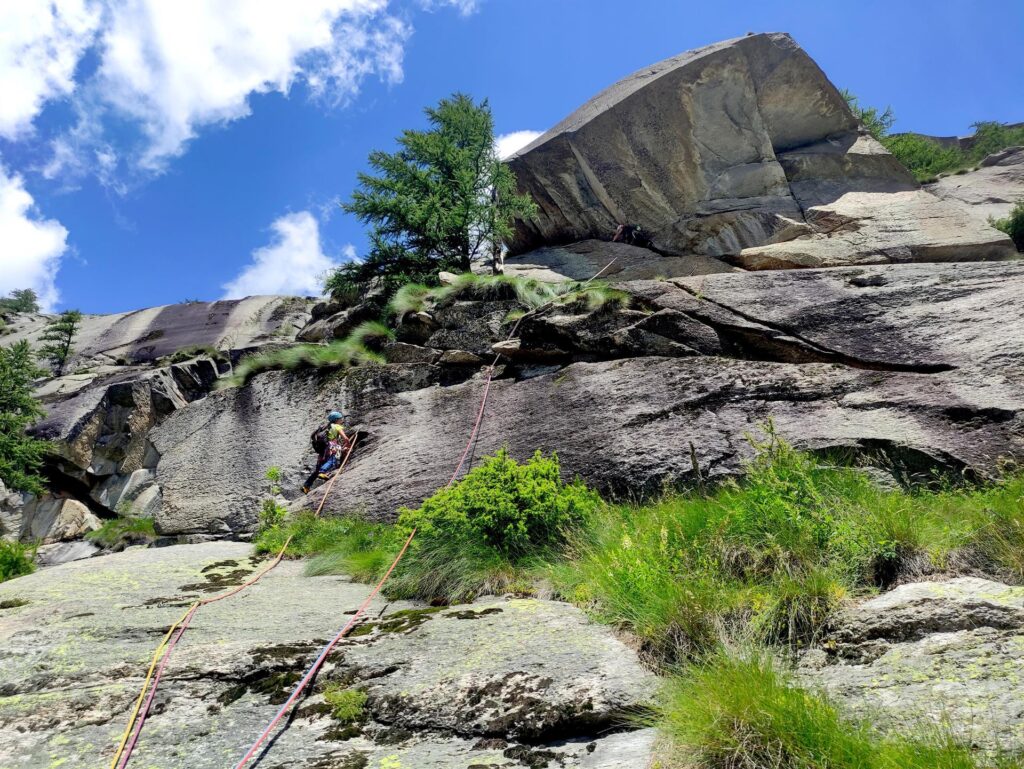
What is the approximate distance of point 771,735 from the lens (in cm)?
242

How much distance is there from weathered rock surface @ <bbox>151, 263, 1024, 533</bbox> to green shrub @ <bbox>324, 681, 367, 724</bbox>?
4.33 metres

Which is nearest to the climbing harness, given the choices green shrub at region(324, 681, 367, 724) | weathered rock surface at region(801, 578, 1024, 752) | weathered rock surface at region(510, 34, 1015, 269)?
green shrub at region(324, 681, 367, 724)

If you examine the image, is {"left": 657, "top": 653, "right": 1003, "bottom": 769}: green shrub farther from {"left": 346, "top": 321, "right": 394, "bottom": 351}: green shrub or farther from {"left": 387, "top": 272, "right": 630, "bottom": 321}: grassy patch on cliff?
{"left": 346, "top": 321, "right": 394, "bottom": 351}: green shrub

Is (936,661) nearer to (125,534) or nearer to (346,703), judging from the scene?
(346,703)

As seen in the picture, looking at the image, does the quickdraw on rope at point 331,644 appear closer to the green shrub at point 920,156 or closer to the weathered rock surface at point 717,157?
the weathered rock surface at point 717,157

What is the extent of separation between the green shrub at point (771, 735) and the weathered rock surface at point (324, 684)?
28 cm

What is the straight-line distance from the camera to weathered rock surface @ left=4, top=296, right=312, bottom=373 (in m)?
27.5

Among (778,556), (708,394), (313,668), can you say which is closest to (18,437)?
(313,668)

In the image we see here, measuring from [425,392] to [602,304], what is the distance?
3.47 meters

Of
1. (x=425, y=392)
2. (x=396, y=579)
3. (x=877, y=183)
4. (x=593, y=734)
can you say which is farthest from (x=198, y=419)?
(x=877, y=183)

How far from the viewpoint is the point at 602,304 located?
9297 mm

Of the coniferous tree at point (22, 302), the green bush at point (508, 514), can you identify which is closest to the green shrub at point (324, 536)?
the green bush at point (508, 514)

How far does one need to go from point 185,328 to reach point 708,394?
29196 mm

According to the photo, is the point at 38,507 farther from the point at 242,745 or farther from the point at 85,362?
the point at 242,745
